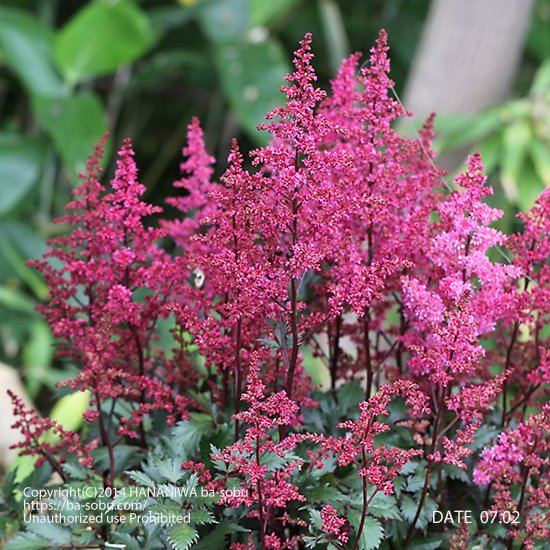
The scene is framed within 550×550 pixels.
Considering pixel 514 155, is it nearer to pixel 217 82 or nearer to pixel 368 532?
pixel 217 82

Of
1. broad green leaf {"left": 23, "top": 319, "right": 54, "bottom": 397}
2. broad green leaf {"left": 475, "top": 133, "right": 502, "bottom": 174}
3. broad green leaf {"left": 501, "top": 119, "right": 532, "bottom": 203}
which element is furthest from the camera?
broad green leaf {"left": 23, "top": 319, "right": 54, "bottom": 397}

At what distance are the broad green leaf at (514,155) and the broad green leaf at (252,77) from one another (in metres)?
0.79

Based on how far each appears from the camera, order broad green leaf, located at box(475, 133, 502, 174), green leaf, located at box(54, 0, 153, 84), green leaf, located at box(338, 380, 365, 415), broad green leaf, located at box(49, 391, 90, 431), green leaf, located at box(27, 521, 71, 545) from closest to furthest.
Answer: green leaf, located at box(27, 521, 71, 545) < green leaf, located at box(338, 380, 365, 415) < broad green leaf, located at box(49, 391, 90, 431) < broad green leaf, located at box(475, 133, 502, 174) < green leaf, located at box(54, 0, 153, 84)

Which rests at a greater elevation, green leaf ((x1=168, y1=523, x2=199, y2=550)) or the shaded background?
the shaded background

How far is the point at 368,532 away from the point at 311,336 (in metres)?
0.18

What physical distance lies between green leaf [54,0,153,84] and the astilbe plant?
1975 millimetres

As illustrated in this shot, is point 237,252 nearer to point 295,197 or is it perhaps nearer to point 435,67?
point 295,197

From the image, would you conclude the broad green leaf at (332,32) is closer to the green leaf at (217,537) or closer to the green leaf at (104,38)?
the green leaf at (104,38)

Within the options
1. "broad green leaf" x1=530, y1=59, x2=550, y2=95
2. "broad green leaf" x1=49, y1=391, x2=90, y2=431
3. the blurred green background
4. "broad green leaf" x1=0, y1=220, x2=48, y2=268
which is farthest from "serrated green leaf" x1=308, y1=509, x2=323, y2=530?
"broad green leaf" x1=0, y1=220, x2=48, y2=268

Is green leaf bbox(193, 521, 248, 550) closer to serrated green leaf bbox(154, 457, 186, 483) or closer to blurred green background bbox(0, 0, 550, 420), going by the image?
serrated green leaf bbox(154, 457, 186, 483)

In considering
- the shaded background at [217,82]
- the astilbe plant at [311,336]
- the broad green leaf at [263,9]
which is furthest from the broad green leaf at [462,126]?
the astilbe plant at [311,336]

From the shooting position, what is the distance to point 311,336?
0.78 meters

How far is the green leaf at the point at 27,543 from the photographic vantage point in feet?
2.43

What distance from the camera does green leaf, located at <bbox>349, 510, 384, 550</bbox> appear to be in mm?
693
